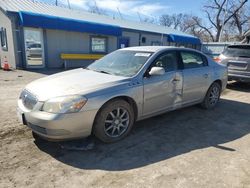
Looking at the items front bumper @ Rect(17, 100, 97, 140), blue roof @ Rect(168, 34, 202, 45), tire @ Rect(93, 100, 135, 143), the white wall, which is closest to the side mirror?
tire @ Rect(93, 100, 135, 143)

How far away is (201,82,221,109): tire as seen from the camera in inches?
230

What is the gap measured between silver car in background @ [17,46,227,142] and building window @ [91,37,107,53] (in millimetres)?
12182

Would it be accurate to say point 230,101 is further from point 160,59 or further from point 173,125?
point 160,59

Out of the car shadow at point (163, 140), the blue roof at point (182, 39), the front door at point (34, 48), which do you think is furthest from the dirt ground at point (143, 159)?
the blue roof at point (182, 39)

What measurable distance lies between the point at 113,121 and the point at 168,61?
5.94 ft

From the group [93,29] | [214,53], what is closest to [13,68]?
[93,29]

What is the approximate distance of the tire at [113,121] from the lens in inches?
143

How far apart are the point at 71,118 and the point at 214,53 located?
81.6ft

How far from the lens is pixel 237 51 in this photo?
8602 mm

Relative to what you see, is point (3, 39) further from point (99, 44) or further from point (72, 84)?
point (72, 84)

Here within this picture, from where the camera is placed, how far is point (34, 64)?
13.9 meters

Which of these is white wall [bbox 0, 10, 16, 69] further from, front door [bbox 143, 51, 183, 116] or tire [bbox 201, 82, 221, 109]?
tire [bbox 201, 82, 221, 109]

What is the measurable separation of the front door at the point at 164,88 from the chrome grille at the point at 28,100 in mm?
1863

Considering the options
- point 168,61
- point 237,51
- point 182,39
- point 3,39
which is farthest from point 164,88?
point 182,39
